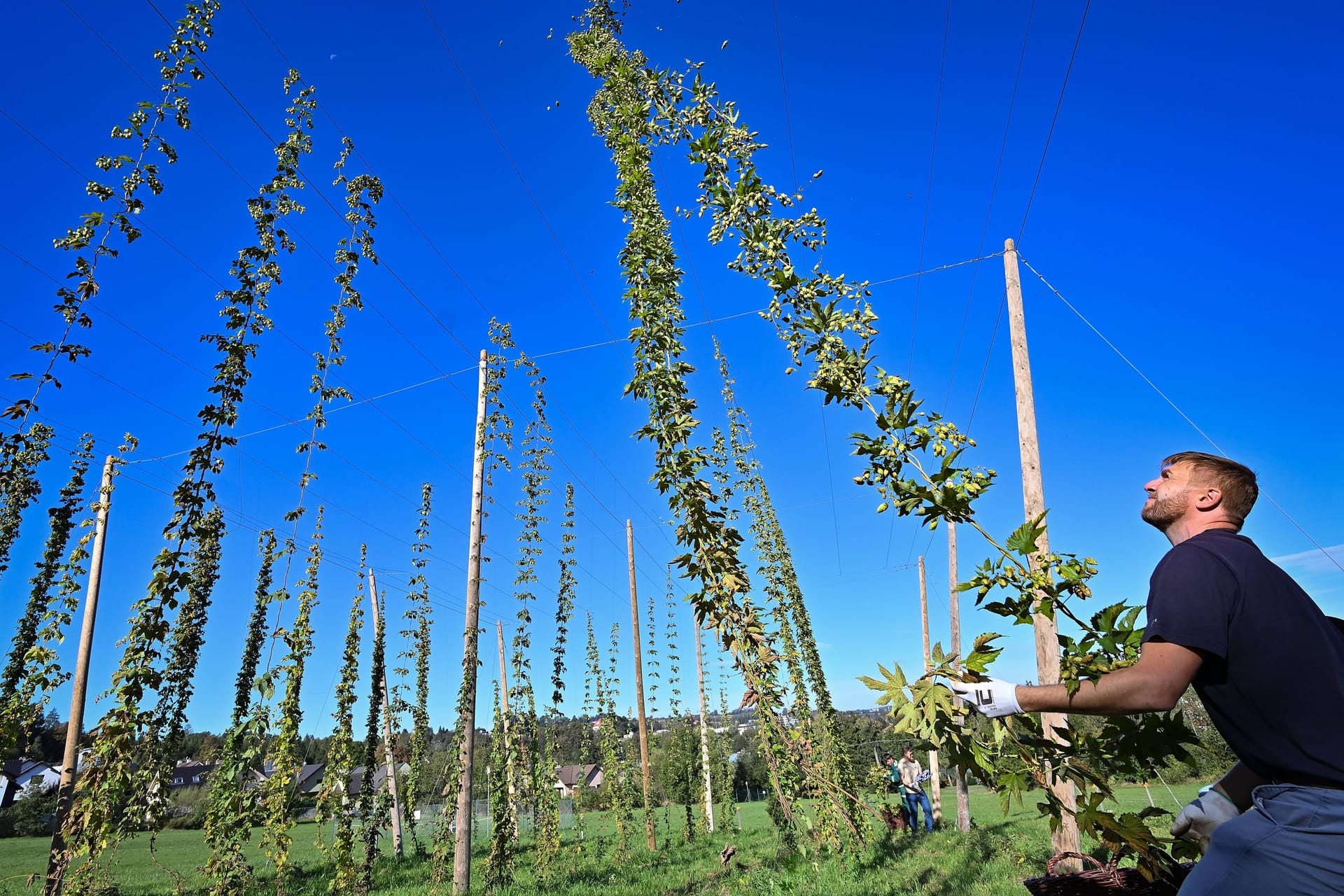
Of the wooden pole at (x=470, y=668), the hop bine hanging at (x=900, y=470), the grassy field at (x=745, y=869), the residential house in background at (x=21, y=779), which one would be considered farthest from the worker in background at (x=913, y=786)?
the residential house in background at (x=21, y=779)

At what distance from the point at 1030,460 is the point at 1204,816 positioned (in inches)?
252

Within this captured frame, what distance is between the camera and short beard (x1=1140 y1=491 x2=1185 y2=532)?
6.49 ft

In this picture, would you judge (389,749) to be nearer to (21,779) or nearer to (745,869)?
(745,869)

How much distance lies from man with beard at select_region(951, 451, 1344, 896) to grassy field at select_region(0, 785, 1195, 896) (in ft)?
16.1

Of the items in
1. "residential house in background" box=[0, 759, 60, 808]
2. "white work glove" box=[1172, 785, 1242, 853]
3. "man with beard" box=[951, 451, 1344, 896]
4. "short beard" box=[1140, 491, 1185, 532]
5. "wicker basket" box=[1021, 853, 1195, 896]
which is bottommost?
"residential house in background" box=[0, 759, 60, 808]

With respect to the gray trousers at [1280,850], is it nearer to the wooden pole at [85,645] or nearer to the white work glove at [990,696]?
the white work glove at [990,696]

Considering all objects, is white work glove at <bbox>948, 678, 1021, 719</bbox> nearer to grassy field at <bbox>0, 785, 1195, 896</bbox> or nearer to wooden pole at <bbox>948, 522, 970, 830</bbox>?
grassy field at <bbox>0, 785, 1195, 896</bbox>

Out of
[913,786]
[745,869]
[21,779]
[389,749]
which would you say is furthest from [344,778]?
[21,779]

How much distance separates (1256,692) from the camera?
5.24 ft

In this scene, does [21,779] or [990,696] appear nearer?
[990,696]

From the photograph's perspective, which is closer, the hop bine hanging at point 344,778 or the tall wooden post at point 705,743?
the hop bine hanging at point 344,778

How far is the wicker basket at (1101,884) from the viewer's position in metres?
1.72

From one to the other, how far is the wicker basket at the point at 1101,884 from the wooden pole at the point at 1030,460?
18.8 feet

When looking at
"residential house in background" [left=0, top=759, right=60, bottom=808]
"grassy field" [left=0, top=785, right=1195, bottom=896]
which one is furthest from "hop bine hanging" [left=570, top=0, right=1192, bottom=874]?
"residential house in background" [left=0, top=759, right=60, bottom=808]
